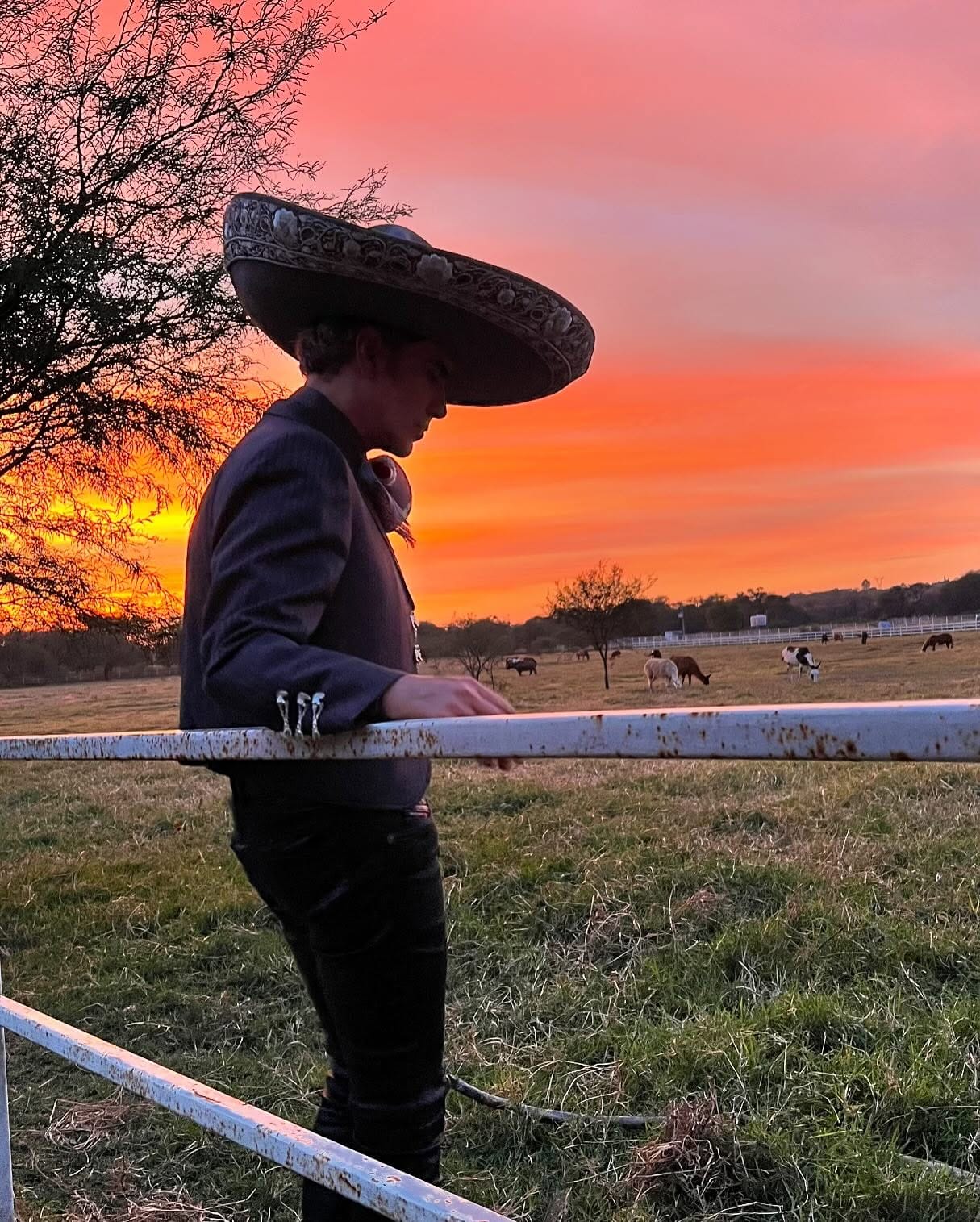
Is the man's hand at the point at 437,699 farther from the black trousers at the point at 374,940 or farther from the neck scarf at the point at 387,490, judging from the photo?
the neck scarf at the point at 387,490

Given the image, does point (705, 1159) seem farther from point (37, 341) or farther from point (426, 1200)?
point (37, 341)

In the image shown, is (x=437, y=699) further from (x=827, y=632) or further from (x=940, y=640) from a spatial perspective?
(x=827, y=632)

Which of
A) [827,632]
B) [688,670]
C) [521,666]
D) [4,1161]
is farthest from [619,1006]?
[827,632]

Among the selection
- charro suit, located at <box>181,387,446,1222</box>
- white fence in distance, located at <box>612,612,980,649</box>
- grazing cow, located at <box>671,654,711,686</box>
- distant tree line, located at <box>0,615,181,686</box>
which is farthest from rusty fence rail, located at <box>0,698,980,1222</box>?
white fence in distance, located at <box>612,612,980,649</box>

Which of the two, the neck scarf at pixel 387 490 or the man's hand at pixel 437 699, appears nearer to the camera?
the man's hand at pixel 437 699

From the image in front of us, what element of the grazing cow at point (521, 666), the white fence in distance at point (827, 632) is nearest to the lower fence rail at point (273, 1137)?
the grazing cow at point (521, 666)

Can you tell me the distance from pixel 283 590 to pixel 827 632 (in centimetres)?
6855

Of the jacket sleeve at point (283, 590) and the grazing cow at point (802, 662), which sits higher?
the jacket sleeve at point (283, 590)

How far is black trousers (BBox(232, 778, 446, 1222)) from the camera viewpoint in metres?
1.62

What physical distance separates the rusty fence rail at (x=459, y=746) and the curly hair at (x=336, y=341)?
65 centimetres

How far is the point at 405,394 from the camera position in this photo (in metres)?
1.80

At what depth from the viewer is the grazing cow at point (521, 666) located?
48719 mm

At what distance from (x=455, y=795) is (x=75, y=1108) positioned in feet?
18.3

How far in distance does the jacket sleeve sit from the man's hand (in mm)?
21
